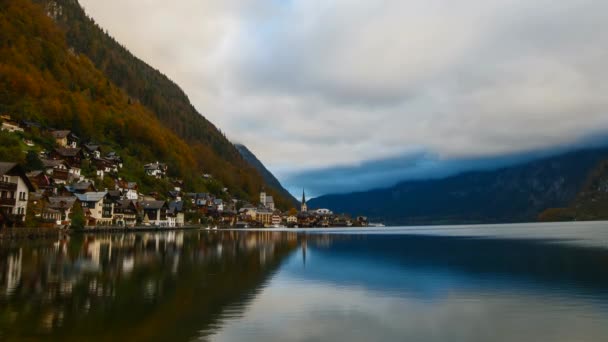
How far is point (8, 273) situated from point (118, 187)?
4086 inches

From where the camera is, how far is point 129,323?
16.8 m

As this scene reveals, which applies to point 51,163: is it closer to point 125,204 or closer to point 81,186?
point 81,186

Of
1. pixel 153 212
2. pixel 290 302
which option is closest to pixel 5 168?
pixel 290 302

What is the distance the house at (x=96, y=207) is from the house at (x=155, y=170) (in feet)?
188

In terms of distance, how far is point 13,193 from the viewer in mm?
65500

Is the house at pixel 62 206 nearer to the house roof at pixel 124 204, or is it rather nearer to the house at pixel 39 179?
the house at pixel 39 179

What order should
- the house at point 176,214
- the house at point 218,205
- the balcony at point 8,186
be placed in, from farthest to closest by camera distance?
1. the house at point 218,205
2. the house at point 176,214
3. the balcony at point 8,186

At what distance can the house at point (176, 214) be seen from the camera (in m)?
141

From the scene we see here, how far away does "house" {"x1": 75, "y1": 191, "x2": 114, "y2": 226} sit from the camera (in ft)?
335

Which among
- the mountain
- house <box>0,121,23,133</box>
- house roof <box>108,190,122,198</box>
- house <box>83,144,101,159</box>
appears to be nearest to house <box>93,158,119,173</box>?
house <box>83,144,101,159</box>

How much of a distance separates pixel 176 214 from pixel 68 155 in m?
41.5

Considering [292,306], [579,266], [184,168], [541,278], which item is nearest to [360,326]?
[292,306]

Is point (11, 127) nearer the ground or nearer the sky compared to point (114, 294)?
nearer the sky

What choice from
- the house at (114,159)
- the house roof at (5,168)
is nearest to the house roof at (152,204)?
the house at (114,159)
